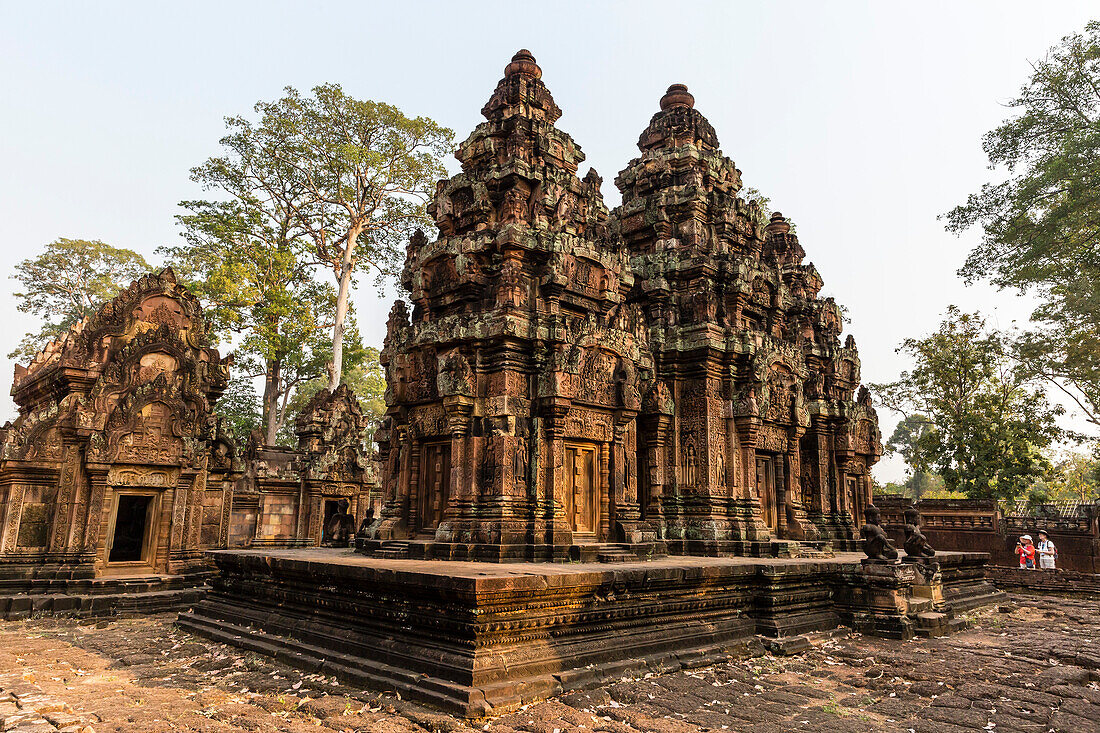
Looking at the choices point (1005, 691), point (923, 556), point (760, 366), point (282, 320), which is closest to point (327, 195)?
point (282, 320)

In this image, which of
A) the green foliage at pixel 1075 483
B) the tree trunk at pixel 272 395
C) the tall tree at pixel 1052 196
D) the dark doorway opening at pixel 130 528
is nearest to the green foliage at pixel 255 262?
the tree trunk at pixel 272 395

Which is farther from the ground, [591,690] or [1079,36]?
[1079,36]

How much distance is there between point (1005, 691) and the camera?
275 inches

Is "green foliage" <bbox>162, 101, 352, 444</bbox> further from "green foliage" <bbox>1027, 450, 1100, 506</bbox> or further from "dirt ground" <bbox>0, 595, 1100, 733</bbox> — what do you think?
"green foliage" <bbox>1027, 450, 1100, 506</bbox>

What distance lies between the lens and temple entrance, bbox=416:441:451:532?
10.3 metres

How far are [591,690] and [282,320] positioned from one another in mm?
21646

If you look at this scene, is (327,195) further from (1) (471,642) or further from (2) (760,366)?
(1) (471,642)

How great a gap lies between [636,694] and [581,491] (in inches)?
158

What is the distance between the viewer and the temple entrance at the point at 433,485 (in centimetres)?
1033

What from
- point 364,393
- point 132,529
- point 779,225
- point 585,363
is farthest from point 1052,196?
point 364,393

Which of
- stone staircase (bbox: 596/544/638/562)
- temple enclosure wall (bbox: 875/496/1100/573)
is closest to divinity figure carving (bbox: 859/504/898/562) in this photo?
stone staircase (bbox: 596/544/638/562)

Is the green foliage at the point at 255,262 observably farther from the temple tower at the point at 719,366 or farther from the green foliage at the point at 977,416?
the green foliage at the point at 977,416

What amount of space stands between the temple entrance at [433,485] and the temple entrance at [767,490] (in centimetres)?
707

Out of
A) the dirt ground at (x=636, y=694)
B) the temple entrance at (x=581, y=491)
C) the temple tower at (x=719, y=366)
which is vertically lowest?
the dirt ground at (x=636, y=694)
